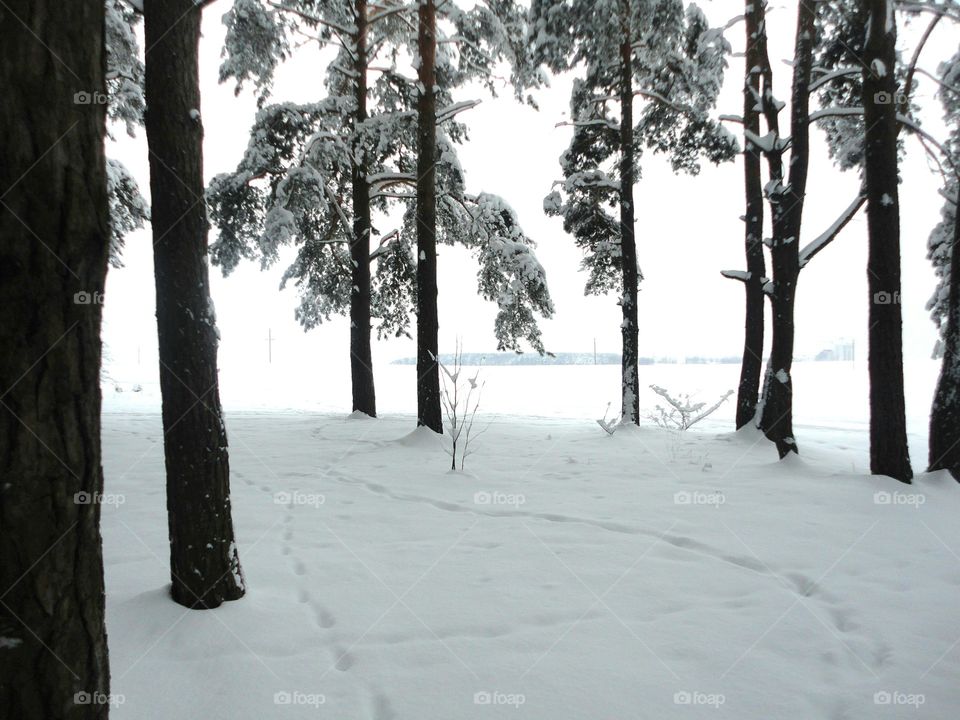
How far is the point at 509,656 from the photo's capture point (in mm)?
2445

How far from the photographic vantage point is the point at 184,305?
2.77m

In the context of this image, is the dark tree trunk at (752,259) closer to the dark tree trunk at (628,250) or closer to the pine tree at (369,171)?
the dark tree trunk at (628,250)

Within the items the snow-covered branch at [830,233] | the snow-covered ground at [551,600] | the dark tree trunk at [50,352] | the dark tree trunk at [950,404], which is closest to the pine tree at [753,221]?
the snow-covered branch at [830,233]

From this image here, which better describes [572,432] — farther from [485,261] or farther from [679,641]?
[679,641]

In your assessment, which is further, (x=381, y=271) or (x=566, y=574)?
(x=381, y=271)

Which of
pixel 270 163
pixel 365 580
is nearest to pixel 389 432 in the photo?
pixel 270 163

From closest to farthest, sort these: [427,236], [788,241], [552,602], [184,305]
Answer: [184,305]
[552,602]
[788,241]
[427,236]

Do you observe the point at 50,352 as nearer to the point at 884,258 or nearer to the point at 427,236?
the point at 884,258

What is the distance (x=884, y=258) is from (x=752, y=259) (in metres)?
4.00

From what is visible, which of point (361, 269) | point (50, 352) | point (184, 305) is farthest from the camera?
point (361, 269)

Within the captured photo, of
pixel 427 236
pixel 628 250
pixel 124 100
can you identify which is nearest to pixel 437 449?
pixel 427 236

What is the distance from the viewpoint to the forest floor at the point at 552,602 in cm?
218

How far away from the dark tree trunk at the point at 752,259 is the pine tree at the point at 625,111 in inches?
26.6

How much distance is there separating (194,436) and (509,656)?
6.03ft
